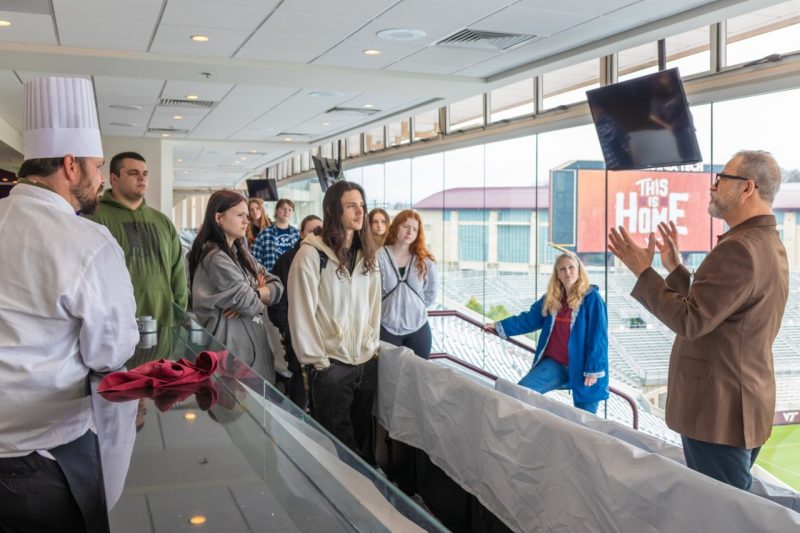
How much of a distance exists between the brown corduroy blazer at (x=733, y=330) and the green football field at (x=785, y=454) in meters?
3.11

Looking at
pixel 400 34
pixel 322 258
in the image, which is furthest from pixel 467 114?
pixel 322 258

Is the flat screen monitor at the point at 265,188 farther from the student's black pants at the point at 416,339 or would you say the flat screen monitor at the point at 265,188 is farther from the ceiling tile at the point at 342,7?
the student's black pants at the point at 416,339

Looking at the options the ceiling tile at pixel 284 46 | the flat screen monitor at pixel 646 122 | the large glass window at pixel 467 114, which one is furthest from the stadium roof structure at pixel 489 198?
the flat screen monitor at pixel 646 122

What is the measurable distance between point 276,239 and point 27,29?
2946mm

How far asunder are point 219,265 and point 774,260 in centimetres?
268

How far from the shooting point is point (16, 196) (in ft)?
5.80

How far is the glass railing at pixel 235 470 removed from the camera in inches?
54.8

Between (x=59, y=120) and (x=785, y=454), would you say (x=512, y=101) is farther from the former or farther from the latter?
(x=59, y=120)

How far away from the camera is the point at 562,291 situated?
557cm

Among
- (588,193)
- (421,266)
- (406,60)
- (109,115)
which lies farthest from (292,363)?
(109,115)

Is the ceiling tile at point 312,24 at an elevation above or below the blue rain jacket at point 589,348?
above

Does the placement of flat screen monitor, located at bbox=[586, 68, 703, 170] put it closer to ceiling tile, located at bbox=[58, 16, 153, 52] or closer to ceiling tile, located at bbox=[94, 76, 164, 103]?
ceiling tile, located at bbox=[58, 16, 153, 52]

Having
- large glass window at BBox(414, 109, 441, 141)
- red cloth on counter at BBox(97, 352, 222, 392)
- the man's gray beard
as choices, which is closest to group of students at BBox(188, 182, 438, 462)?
red cloth on counter at BBox(97, 352, 222, 392)

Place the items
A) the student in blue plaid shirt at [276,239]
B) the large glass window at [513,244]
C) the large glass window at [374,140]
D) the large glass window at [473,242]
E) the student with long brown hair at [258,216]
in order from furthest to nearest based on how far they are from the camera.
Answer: the large glass window at [374,140]
the large glass window at [473,242]
the large glass window at [513,244]
the student with long brown hair at [258,216]
the student in blue plaid shirt at [276,239]
